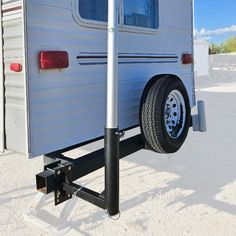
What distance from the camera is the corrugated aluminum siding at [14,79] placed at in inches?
91.8

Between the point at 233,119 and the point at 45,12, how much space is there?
577 cm

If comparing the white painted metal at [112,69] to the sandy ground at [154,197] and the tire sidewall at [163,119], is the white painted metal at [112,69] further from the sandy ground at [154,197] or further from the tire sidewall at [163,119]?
the sandy ground at [154,197]

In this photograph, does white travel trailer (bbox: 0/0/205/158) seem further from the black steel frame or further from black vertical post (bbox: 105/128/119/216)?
black vertical post (bbox: 105/128/119/216)

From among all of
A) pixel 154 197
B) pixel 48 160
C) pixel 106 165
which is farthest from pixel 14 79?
pixel 154 197

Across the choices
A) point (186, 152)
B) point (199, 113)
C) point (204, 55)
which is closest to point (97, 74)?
point (199, 113)

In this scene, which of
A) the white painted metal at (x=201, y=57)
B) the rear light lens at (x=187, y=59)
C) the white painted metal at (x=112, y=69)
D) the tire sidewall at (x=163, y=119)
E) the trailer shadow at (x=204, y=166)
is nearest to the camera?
the white painted metal at (x=112, y=69)

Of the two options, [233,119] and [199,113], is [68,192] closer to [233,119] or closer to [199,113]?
[199,113]

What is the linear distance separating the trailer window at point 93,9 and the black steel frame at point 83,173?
107cm

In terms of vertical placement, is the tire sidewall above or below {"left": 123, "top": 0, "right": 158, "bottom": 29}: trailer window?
below

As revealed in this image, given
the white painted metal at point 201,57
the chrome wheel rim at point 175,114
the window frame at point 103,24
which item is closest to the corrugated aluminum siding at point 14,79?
the window frame at point 103,24

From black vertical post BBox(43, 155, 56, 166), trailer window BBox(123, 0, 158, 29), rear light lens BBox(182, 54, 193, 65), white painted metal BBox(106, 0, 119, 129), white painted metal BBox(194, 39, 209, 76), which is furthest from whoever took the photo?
white painted metal BBox(194, 39, 209, 76)

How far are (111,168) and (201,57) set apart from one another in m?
16.9

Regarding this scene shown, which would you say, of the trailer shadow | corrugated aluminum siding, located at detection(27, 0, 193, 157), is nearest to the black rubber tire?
corrugated aluminum siding, located at detection(27, 0, 193, 157)

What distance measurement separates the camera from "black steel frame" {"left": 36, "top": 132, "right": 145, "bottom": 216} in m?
2.23
